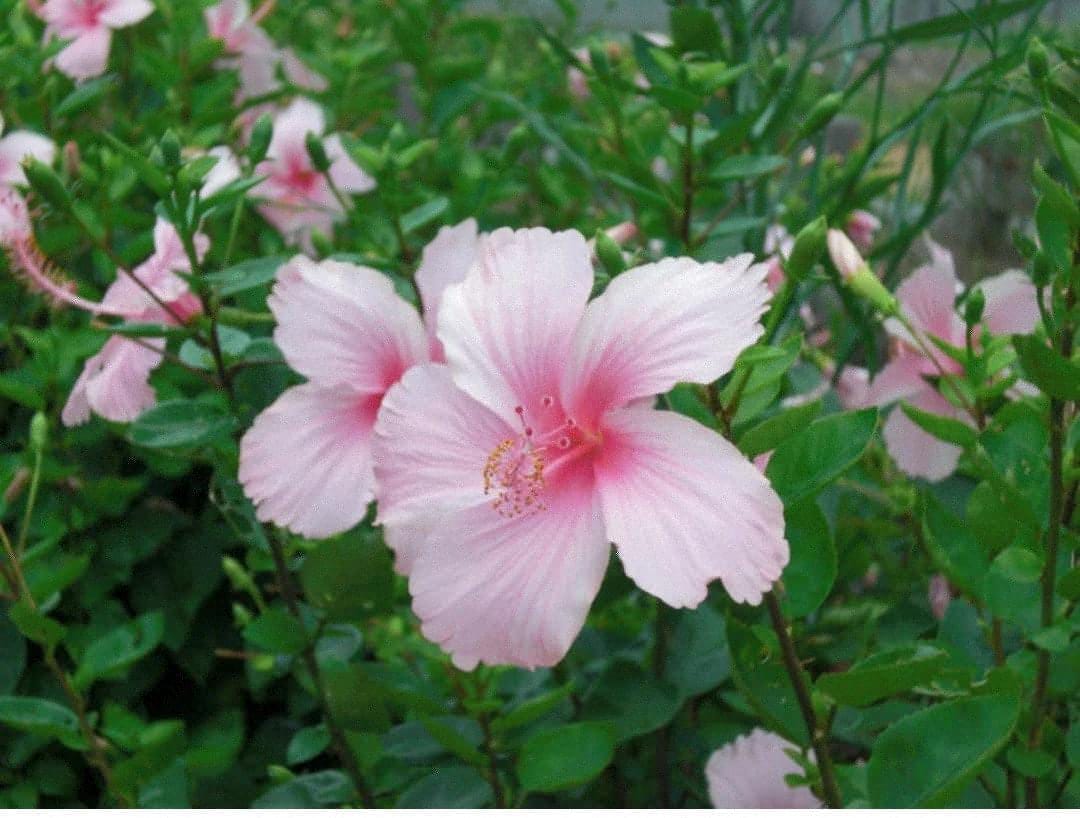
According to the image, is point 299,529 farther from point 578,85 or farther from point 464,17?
point 578,85

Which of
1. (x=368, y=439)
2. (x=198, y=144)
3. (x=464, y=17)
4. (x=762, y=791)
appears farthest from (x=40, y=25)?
(x=762, y=791)

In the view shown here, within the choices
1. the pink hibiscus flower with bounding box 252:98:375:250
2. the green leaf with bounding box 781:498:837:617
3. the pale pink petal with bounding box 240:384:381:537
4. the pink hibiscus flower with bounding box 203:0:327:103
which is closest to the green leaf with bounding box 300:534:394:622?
the pale pink petal with bounding box 240:384:381:537

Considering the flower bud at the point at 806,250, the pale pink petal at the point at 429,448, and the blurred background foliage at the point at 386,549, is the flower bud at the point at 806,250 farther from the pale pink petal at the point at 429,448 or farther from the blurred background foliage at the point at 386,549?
the pale pink petal at the point at 429,448

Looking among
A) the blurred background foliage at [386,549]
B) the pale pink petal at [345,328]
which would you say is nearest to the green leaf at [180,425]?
the blurred background foliage at [386,549]

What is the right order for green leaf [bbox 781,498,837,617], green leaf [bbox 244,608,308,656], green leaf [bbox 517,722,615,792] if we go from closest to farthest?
green leaf [bbox 781,498,837,617] < green leaf [bbox 517,722,615,792] < green leaf [bbox 244,608,308,656]

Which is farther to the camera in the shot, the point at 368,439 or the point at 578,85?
the point at 578,85

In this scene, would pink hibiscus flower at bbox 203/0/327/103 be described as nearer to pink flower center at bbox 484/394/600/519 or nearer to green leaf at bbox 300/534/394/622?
green leaf at bbox 300/534/394/622

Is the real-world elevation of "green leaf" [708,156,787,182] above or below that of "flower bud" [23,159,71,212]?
below
